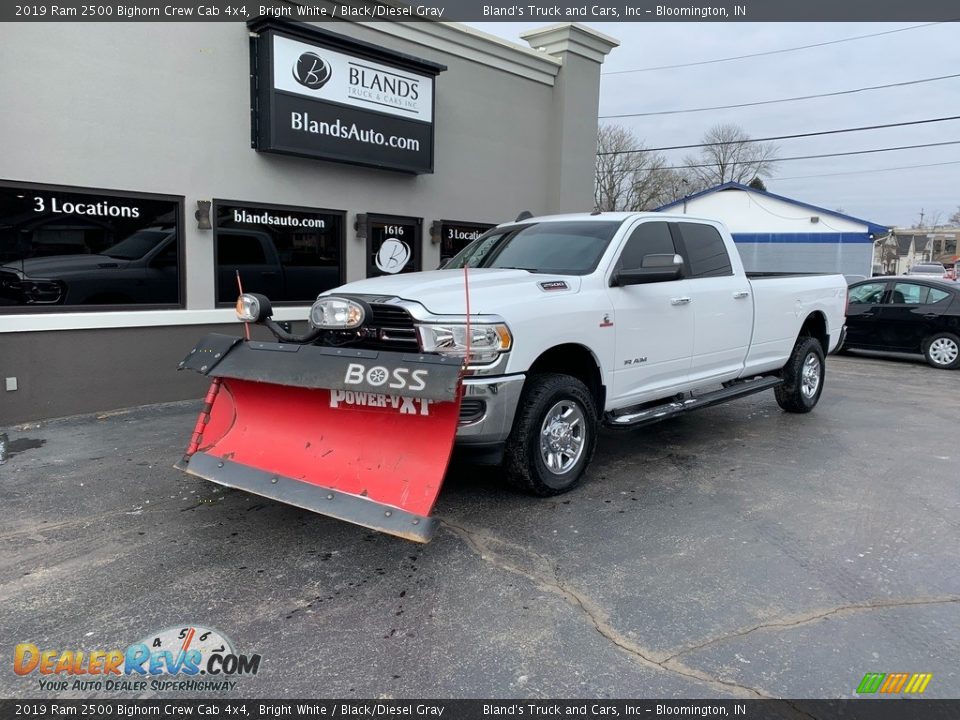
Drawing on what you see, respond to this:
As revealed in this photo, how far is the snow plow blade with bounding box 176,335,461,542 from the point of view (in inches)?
152

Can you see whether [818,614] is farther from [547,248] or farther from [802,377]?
[802,377]

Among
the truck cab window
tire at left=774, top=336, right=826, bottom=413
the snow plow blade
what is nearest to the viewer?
the snow plow blade

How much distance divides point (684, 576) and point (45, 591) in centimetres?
341

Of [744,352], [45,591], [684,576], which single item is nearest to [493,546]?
[684,576]

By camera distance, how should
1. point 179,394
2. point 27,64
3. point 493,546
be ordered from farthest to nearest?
point 179,394, point 27,64, point 493,546

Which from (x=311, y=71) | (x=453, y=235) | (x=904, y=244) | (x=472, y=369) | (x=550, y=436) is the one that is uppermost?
(x=904, y=244)

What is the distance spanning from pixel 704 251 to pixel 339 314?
371cm

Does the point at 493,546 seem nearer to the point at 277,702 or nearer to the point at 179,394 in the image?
the point at 277,702

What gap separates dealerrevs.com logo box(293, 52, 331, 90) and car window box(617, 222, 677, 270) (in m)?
4.96

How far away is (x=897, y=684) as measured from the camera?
299cm

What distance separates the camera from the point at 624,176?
49594mm

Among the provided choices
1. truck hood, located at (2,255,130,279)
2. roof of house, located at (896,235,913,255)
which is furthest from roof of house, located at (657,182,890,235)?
roof of house, located at (896,235,913,255)

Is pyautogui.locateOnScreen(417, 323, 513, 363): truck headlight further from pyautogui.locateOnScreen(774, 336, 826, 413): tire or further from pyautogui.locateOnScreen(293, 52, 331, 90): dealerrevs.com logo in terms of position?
pyautogui.locateOnScreen(293, 52, 331, 90): dealerrevs.com logo

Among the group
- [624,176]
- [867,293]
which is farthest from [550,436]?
[624,176]
